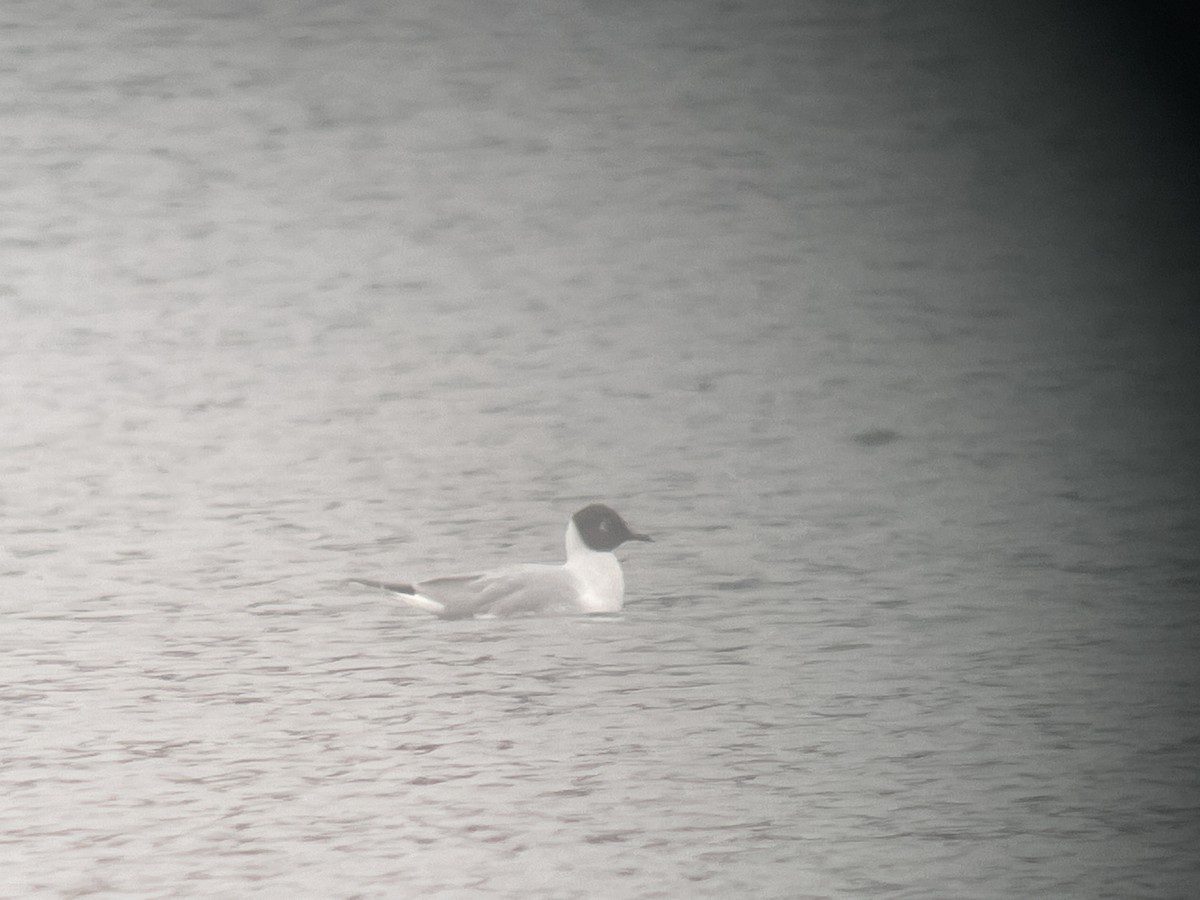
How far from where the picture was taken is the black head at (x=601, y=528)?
5.00 ft

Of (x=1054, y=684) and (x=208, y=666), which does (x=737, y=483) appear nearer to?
(x=1054, y=684)

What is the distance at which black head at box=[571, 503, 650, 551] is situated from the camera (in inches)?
60.0

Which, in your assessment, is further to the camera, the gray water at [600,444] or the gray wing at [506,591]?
the gray wing at [506,591]

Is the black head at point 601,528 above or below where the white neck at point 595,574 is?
above

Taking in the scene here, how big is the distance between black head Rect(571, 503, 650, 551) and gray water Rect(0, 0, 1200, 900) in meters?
0.02

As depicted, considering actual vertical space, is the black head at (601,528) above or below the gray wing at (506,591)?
above

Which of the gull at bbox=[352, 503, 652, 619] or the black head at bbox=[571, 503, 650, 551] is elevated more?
the black head at bbox=[571, 503, 650, 551]

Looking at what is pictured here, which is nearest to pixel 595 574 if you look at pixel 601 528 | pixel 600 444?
pixel 601 528

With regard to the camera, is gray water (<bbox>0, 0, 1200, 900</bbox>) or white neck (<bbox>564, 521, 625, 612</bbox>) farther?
white neck (<bbox>564, 521, 625, 612</bbox>)

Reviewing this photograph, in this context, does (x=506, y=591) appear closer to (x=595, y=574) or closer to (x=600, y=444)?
(x=595, y=574)

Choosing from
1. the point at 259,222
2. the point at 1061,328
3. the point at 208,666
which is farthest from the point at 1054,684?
the point at 259,222

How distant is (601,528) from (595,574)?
0.19 ft

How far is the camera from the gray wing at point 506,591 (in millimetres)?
1505

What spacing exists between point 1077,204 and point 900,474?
38 centimetres
